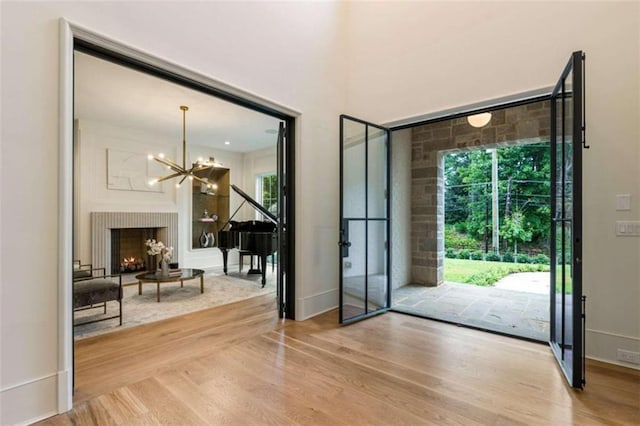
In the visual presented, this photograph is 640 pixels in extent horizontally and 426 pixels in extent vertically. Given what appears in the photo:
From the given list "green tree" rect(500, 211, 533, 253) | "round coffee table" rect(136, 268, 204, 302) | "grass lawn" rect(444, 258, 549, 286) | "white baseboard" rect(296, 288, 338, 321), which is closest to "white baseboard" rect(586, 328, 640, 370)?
"white baseboard" rect(296, 288, 338, 321)

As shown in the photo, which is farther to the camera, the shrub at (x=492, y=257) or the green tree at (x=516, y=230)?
the shrub at (x=492, y=257)

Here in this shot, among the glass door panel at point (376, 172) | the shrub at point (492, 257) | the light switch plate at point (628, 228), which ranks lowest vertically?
the shrub at point (492, 257)

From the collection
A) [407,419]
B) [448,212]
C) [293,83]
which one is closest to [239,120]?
[293,83]

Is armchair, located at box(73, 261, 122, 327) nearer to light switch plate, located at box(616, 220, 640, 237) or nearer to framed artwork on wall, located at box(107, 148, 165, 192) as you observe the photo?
framed artwork on wall, located at box(107, 148, 165, 192)

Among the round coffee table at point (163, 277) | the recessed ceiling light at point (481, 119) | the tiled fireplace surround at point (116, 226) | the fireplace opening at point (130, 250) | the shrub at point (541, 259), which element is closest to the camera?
the round coffee table at point (163, 277)

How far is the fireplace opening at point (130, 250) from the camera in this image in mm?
6160

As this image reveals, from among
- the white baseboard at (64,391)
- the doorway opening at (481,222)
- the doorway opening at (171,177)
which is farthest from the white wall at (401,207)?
the white baseboard at (64,391)

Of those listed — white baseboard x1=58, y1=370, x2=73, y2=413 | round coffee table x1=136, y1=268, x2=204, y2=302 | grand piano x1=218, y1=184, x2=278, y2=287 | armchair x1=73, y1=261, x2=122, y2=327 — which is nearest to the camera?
white baseboard x1=58, y1=370, x2=73, y2=413

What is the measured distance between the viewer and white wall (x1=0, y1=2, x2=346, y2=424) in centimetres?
162

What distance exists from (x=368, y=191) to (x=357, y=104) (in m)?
1.18

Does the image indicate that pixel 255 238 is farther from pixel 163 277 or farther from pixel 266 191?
pixel 266 191

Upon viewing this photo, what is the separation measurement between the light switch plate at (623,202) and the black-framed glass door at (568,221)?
36 centimetres

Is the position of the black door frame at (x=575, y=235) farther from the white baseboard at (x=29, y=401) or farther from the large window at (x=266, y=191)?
the large window at (x=266, y=191)

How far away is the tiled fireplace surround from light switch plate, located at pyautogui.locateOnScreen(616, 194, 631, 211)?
22.8 feet
